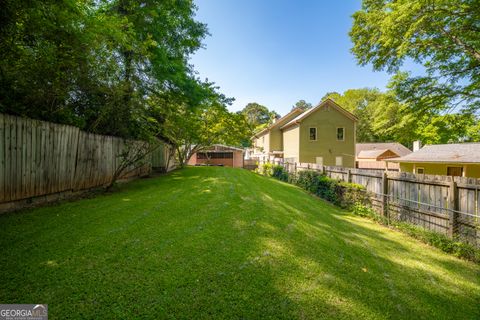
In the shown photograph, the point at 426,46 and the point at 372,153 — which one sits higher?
the point at 426,46

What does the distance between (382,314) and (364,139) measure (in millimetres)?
45867

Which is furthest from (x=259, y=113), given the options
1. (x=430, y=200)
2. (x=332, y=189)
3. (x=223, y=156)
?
(x=430, y=200)

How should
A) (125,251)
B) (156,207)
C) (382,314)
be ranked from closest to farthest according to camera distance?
1. (382,314)
2. (125,251)
3. (156,207)

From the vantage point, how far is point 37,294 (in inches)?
83.8

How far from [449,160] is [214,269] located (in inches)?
709

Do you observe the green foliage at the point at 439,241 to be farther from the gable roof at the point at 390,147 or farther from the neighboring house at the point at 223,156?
the gable roof at the point at 390,147

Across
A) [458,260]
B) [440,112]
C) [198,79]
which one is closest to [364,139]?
[440,112]

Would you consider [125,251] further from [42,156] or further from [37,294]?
[42,156]

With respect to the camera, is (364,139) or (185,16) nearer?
(185,16)

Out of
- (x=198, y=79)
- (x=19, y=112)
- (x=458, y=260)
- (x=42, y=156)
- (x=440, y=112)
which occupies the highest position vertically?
(x=198, y=79)

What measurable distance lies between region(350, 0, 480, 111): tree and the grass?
27.4 ft

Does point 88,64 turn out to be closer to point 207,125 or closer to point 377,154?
point 207,125

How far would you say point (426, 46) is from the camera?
8.95 m

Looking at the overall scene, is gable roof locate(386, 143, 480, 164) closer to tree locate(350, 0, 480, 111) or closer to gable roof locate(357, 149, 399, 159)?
tree locate(350, 0, 480, 111)
